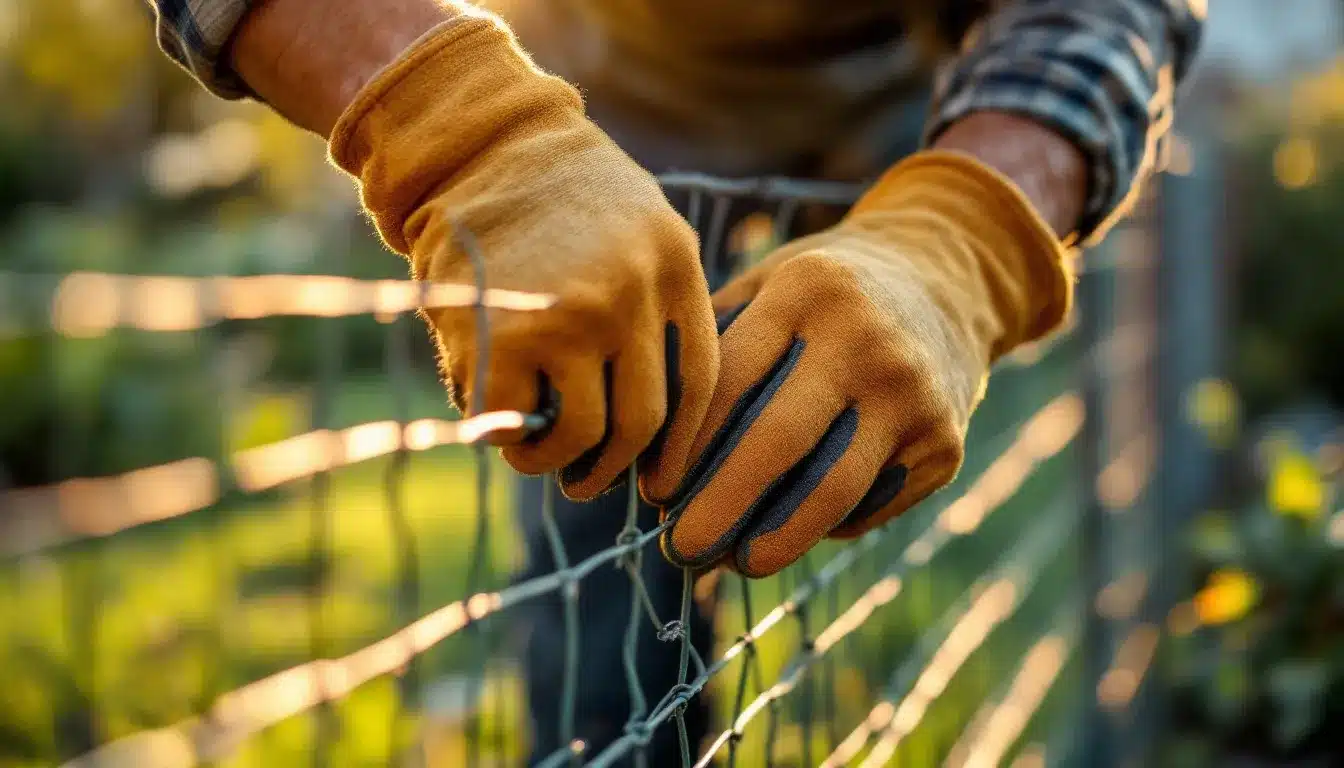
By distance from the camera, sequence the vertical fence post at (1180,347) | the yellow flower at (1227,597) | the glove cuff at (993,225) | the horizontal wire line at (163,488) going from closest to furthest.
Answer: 1. the horizontal wire line at (163,488)
2. the glove cuff at (993,225)
3. the yellow flower at (1227,597)
4. the vertical fence post at (1180,347)

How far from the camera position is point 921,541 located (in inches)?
67.6

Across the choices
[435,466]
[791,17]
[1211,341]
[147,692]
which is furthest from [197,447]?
[791,17]

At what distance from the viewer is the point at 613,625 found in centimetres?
163

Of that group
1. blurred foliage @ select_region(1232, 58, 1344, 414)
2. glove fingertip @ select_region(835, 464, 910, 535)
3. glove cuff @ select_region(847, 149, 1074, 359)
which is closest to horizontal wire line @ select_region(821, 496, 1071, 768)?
glove fingertip @ select_region(835, 464, 910, 535)

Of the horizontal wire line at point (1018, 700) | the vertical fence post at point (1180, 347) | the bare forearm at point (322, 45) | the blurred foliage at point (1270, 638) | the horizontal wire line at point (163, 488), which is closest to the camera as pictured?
the horizontal wire line at point (163, 488)

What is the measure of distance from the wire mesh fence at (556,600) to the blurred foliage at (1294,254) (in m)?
2.15

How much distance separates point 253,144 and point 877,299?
1161 cm

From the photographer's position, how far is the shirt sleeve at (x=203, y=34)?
100cm

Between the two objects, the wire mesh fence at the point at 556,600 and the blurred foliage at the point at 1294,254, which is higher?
the wire mesh fence at the point at 556,600

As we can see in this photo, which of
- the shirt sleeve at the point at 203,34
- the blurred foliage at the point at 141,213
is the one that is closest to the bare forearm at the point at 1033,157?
the shirt sleeve at the point at 203,34

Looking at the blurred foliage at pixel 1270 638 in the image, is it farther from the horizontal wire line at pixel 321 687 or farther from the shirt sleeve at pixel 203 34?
the shirt sleeve at pixel 203 34

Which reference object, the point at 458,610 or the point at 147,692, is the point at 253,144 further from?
the point at 458,610

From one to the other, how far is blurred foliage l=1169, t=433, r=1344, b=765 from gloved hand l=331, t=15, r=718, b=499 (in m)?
2.54

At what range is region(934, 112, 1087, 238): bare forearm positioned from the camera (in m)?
1.40
